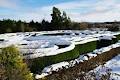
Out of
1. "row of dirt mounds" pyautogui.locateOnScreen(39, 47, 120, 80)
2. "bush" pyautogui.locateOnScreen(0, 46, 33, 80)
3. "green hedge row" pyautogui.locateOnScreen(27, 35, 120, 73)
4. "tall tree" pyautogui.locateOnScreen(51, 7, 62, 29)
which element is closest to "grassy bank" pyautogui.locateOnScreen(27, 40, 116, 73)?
"green hedge row" pyautogui.locateOnScreen(27, 35, 120, 73)

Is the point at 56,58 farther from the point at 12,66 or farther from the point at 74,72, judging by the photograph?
the point at 12,66

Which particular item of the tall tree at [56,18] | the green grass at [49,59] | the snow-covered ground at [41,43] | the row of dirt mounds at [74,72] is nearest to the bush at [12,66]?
the row of dirt mounds at [74,72]

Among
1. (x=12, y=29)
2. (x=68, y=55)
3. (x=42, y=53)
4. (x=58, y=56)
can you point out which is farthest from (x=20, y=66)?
(x=12, y=29)

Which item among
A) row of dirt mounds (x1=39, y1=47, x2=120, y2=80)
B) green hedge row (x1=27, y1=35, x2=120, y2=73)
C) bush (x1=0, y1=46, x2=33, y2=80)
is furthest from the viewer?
green hedge row (x1=27, y1=35, x2=120, y2=73)

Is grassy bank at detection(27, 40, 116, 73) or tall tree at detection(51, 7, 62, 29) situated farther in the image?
tall tree at detection(51, 7, 62, 29)

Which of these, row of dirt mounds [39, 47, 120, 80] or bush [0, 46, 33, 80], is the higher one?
bush [0, 46, 33, 80]

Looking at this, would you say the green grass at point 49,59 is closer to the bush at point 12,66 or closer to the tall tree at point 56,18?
the bush at point 12,66

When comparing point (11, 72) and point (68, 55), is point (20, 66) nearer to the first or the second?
point (11, 72)

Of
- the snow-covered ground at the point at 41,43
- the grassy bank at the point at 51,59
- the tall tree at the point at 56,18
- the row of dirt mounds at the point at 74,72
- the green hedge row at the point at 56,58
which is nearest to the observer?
the row of dirt mounds at the point at 74,72

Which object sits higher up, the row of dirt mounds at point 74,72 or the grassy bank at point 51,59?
the row of dirt mounds at point 74,72

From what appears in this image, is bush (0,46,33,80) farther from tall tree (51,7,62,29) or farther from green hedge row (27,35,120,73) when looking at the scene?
tall tree (51,7,62,29)

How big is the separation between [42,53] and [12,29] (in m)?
36.7

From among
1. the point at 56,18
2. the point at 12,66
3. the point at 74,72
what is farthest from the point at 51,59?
the point at 56,18

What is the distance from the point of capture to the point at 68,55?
25266 millimetres
